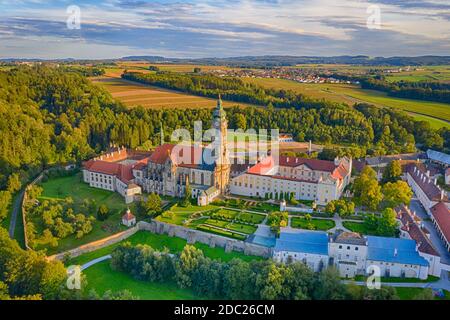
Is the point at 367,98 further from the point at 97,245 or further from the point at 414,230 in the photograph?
the point at 97,245

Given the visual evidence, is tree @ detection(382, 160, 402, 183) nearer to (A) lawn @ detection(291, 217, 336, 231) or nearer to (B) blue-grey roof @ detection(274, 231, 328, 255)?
(A) lawn @ detection(291, 217, 336, 231)

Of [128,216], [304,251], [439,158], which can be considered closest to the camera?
[304,251]

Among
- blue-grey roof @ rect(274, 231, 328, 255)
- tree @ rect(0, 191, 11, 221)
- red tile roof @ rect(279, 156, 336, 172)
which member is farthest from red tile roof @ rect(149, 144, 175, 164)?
blue-grey roof @ rect(274, 231, 328, 255)

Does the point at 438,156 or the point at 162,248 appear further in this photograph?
the point at 438,156

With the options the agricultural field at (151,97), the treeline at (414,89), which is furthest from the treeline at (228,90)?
the treeline at (414,89)

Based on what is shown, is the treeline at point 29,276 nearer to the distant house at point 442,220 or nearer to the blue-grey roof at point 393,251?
the blue-grey roof at point 393,251

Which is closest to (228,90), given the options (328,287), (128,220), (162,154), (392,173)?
(162,154)
